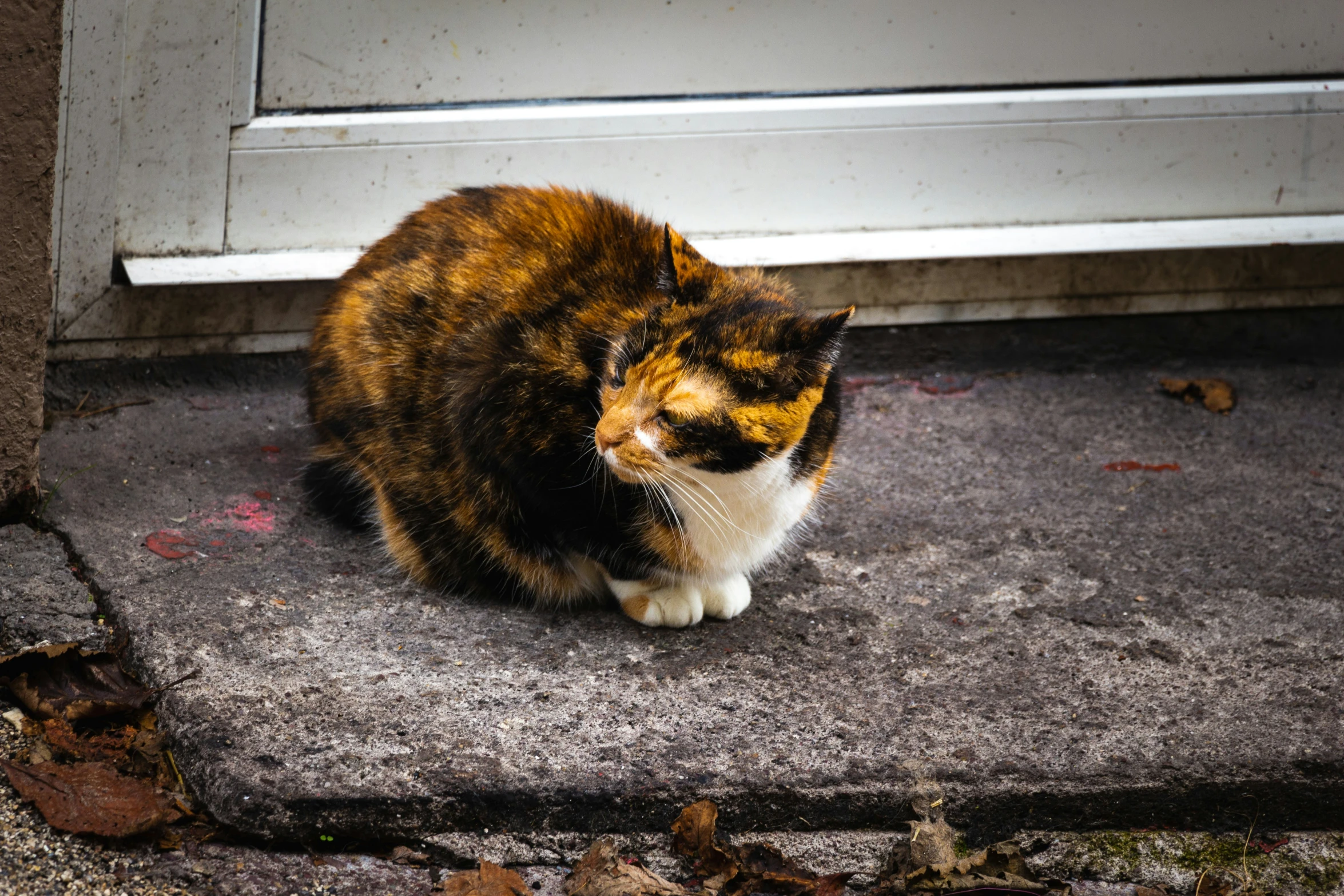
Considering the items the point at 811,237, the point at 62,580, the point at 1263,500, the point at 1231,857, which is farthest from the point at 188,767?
the point at 1263,500

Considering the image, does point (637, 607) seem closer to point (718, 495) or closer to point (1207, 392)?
point (718, 495)

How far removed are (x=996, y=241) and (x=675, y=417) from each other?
6.03 feet

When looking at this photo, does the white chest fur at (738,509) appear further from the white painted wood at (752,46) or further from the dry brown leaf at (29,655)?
the white painted wood at (752,46)

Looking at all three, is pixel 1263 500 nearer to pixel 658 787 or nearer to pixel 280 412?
pixel 658 787

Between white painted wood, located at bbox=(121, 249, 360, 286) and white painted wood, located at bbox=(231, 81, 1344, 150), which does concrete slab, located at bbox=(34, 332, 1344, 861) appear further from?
white painted wood, located at bbox=(231, 81, 1344, 150)

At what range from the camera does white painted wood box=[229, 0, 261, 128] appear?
9.29 ft

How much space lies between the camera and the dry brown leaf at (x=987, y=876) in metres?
1.72

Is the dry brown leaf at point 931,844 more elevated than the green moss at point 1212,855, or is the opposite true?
the dry brown leaf at point 931,844

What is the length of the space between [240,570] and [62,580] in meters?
0.31

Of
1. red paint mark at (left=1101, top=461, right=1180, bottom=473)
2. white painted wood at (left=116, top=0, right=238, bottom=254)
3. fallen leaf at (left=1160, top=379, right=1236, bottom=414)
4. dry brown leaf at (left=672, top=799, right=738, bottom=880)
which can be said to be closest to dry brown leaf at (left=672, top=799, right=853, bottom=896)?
dry brown leaf at (left=672, top=799, right=738, bottom=880)

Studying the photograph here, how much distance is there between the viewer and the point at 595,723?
6.38ft

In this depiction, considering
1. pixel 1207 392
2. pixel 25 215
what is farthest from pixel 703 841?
pixel 1207 392

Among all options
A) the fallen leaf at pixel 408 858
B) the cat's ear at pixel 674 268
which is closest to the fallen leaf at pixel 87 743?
the fallen leaf at pixel 408 858

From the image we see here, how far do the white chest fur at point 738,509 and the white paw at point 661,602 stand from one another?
67 mm
